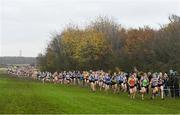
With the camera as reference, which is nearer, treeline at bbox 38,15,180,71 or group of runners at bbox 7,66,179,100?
group of runners at bbox 7,66,179,100

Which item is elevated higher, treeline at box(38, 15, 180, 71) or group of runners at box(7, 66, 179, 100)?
treeline at box(38, 15, 180, 71)

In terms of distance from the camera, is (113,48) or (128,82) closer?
(128,82)

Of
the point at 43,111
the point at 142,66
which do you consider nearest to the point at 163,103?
the point at 43,111

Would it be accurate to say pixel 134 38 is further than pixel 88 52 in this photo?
No

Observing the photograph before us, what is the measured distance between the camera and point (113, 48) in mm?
92000

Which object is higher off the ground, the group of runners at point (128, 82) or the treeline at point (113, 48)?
the treeline at point (113, 48)

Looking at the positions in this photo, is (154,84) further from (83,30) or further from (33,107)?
(83,30)

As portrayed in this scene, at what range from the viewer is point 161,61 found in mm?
67500

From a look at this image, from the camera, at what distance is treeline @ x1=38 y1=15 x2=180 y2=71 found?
66.7m

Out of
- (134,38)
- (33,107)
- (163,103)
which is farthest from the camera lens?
(134,38)

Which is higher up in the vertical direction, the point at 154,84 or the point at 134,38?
the point at 134,38

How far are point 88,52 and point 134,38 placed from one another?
11563mm

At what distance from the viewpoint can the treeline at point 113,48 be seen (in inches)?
2625

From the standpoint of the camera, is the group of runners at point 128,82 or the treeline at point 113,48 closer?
the group of runners at point 128,82
